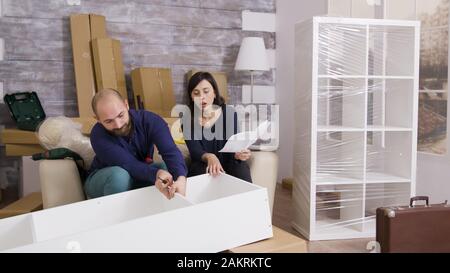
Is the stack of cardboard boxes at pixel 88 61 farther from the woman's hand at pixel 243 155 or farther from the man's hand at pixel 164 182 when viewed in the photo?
the man's hand at pixel 164 182

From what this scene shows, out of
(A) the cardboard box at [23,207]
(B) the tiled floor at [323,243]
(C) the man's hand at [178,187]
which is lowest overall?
(B) the tiled floor at [323,243]

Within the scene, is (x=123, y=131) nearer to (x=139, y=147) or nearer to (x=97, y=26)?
(x=139, y=147)

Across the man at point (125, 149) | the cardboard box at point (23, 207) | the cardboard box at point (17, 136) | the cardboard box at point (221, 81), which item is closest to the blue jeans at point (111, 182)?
the man at point (125, 149)

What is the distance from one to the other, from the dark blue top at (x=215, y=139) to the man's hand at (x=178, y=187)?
0.54 metres

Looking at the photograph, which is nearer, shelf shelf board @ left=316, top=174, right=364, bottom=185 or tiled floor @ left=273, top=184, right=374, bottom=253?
tiled floor @ left=273, top=184, right=374, bottom=253

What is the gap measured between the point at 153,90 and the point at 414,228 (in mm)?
2367

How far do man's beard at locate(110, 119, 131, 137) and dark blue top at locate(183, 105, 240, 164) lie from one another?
44 centimetres

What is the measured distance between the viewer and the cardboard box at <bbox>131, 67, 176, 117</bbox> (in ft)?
12.2

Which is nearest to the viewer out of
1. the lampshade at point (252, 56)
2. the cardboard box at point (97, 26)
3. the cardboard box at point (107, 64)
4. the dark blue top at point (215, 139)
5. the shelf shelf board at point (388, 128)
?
the dark blue top at point (215, 139)

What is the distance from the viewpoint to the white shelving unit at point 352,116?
2557 millimetres

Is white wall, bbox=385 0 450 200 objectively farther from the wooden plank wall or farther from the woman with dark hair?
the wooden plank wall

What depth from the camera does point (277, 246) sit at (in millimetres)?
1714

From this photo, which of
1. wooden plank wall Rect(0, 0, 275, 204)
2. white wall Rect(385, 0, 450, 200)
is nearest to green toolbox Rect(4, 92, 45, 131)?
wooden plank wall Rect(0, 0, 275, 204)
